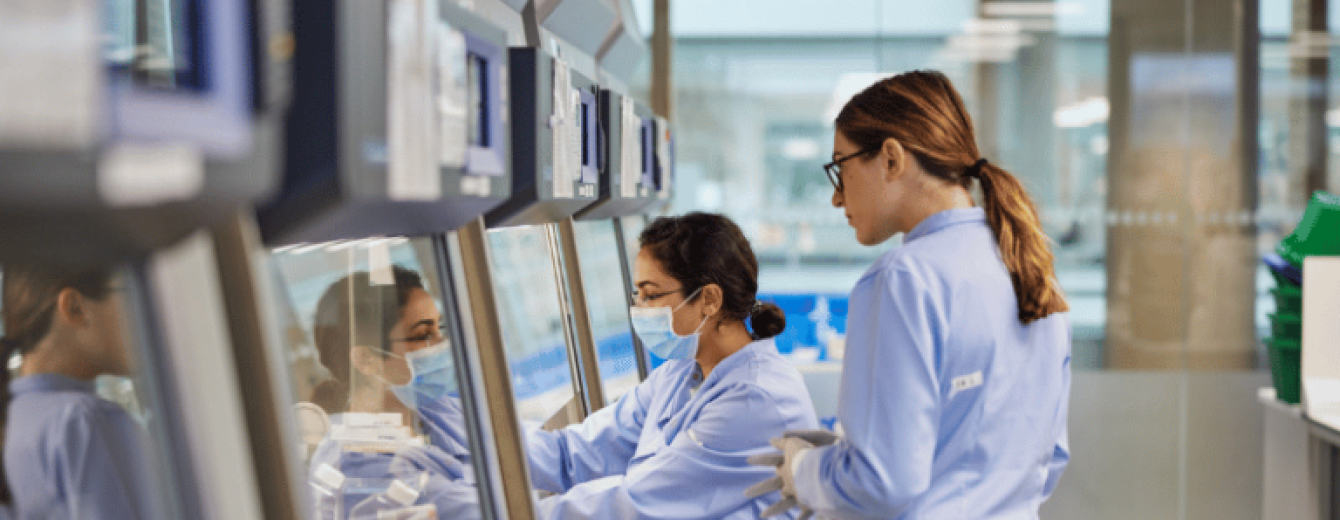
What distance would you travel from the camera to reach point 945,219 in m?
1.62

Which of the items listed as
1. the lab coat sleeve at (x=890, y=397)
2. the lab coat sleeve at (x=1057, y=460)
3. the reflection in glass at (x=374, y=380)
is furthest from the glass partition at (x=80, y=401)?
the lab coat sleeve at (x=1057, y=460)

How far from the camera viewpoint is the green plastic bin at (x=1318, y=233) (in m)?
3.24

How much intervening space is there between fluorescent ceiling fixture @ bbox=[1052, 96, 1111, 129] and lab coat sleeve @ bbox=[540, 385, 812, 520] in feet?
10.1

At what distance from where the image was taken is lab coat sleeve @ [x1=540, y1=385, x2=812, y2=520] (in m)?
1.94

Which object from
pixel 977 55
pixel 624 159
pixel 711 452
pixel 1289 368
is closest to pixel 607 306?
pixel 624 159

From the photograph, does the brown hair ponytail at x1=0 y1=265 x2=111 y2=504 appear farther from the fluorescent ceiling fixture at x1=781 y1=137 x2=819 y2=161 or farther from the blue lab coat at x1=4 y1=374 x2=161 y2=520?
the fluorescent ceiling fixture at x1=781 y1=137 x2=819 y2=161

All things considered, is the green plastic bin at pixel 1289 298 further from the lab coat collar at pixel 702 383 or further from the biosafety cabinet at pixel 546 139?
the biosafety cabinet at pixel 546 139

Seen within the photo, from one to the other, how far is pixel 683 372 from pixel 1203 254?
3.23 metres

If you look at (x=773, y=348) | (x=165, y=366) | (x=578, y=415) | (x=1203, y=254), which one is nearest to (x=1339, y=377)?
(x=1203, y=254)

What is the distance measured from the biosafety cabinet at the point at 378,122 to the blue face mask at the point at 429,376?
40cm

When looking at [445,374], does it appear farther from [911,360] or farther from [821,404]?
[821,404]

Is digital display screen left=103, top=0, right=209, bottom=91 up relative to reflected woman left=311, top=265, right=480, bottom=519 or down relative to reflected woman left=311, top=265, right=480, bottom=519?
up

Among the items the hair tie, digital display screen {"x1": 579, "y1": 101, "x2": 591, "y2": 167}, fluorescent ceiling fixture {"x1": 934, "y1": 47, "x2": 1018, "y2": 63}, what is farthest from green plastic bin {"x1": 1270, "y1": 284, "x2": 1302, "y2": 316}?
digital display screen {"x1": 579, "y1": 101, "x2": 591, "y2": 167}

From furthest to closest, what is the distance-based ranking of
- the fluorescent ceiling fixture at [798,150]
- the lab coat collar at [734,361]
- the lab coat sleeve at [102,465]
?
the fluorescent ceiling fixture at [798,150]
the lab coat collar at [734,361]
the lab coat sleeve at [102,465]
